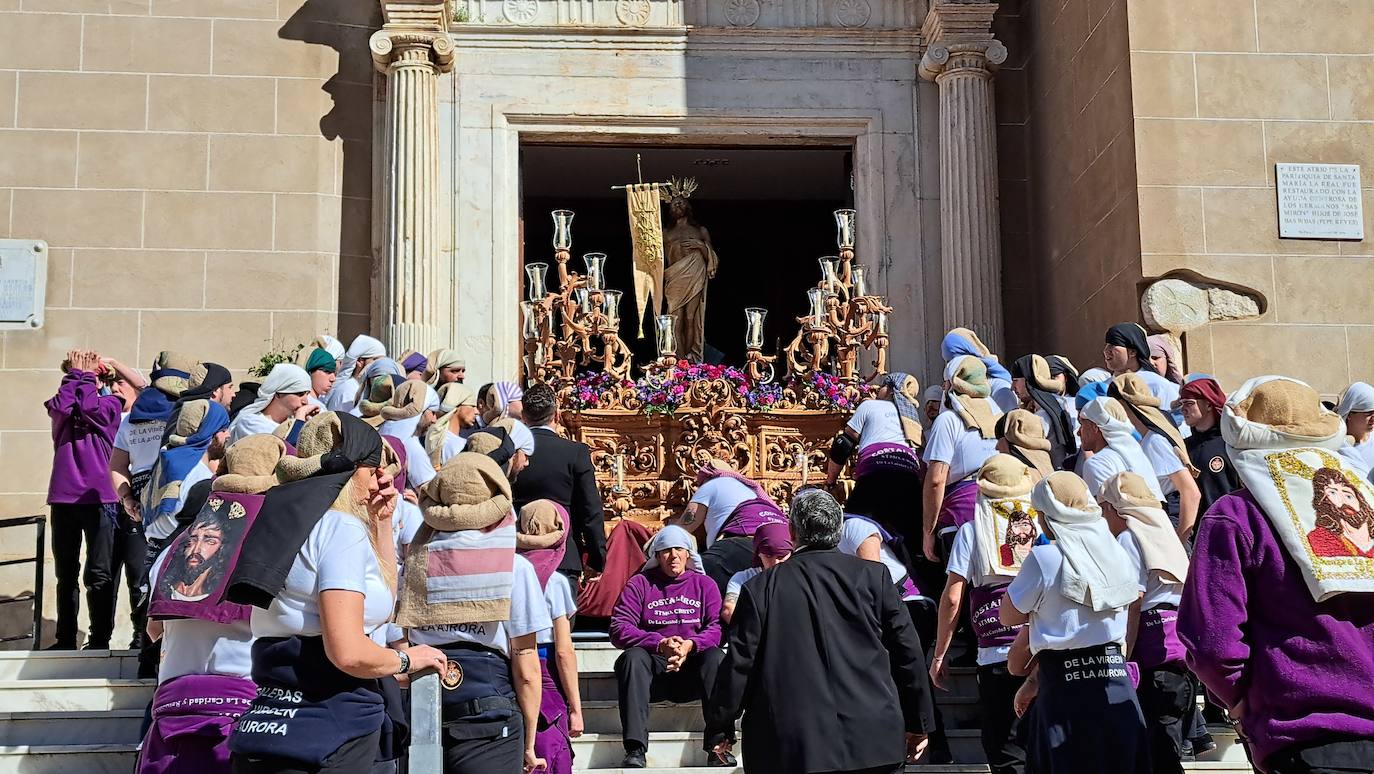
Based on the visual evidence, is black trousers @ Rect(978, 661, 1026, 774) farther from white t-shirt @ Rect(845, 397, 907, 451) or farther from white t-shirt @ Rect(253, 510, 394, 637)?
white t-shirt @ Rect(253, 510, 394, 637)

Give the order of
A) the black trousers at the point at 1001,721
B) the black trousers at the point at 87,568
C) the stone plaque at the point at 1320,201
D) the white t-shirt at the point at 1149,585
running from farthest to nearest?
the stone plaque at the point at 1320,201 → the black trousers at the point at 87,568 → the black trousers at the point at 1001,721 → the white t-shirt at the point at 1149,585

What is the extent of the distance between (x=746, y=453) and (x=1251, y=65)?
4.78m

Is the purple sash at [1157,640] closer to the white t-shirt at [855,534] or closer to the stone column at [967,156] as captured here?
the white t-shirt at [855,534]

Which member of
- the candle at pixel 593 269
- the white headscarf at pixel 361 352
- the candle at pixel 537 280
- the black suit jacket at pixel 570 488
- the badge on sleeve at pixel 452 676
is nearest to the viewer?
the badge on sleeve at pixel 452 676

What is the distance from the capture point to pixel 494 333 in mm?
13422

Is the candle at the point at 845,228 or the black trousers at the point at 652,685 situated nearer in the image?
the black trousers at the point at 652,685

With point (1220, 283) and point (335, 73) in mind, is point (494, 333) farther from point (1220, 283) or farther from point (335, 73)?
point (1220, 283)

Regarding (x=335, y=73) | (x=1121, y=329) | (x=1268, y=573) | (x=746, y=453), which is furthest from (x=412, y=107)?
(x=1268, y=573)

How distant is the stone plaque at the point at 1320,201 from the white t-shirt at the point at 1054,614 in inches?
280

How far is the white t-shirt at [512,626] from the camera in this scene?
19.3 feet

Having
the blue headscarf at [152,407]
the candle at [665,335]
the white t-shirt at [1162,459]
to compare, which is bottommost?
the white t-shirt at [1162,459]

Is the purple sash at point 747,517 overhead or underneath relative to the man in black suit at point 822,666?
overhead

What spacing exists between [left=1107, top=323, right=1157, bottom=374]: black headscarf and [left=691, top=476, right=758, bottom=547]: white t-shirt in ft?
8.42

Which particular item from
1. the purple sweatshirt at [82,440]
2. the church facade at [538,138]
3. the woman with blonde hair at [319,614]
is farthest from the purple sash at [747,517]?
the church facade at [538,138]
